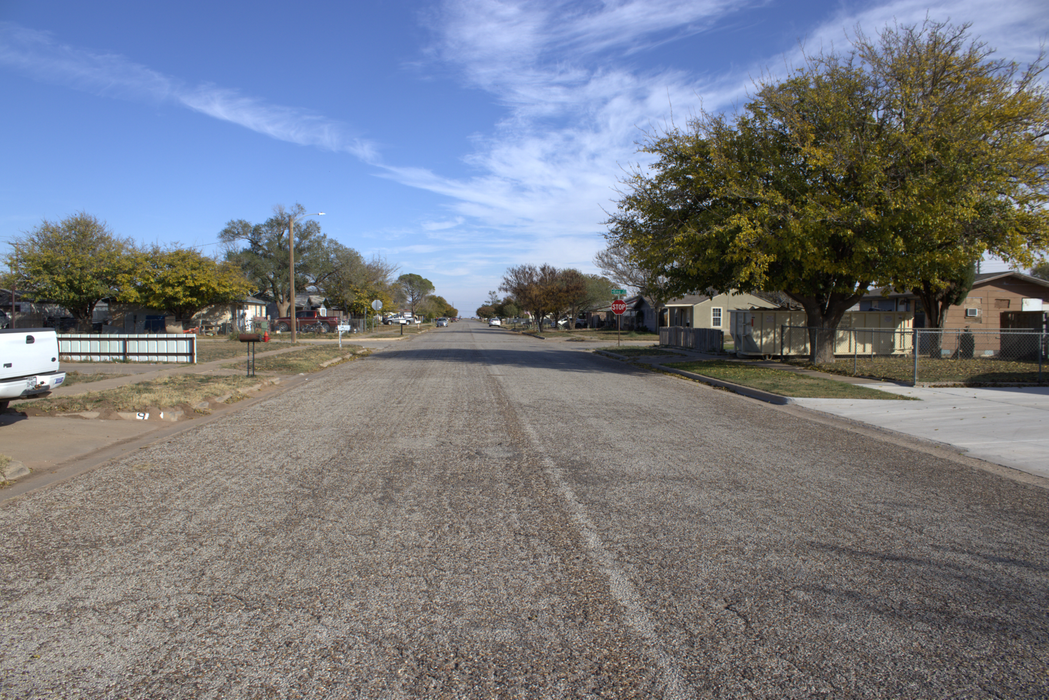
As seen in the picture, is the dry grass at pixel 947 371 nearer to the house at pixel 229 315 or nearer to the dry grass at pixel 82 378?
the dry grass at pixel 82 378

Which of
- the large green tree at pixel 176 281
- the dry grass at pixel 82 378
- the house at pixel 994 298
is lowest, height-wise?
the dry grass at pixel 82 378

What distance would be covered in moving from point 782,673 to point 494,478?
391 centimetres

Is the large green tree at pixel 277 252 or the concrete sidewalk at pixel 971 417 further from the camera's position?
the large green tree at pixel 277 252

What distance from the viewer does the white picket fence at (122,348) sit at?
21156mm

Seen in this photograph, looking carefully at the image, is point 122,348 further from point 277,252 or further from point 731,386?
point 277,252

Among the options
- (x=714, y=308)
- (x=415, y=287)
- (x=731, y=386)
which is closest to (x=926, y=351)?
(x=731, y=386)

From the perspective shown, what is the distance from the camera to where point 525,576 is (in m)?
4.24

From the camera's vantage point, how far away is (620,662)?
3240 millimetres

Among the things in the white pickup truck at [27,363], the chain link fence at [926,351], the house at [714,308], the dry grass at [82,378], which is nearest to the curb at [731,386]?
the chain link fence at [926,351]

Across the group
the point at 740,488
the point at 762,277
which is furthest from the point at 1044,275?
the point at 740,488

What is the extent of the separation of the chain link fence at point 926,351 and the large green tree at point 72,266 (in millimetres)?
35101

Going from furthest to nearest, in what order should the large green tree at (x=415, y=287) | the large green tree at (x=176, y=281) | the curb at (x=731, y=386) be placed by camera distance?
the large green tree at (x=415, y=287) → the large green tree at (x=176, y=281) → the curb at (x=731, y=386)

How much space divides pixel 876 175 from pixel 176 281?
1430 inches

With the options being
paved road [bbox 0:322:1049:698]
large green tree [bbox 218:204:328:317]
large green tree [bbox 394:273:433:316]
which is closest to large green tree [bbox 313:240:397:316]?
large green tree [bbox 218:204:328:317]
